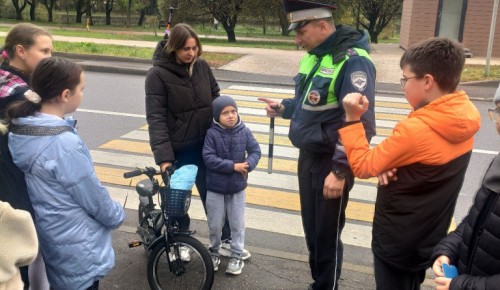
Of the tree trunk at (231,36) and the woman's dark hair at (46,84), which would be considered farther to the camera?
the tree trunk at (231,36)

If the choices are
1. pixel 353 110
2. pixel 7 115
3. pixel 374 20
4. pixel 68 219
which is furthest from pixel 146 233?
pixel 374 20

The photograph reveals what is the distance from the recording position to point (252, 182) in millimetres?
5777

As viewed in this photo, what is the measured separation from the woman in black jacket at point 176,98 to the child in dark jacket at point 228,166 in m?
0.14

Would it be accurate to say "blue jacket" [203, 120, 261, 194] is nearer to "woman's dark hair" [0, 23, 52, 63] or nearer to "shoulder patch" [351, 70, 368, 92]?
"shoulder patch" [351, 70, 368, 92]

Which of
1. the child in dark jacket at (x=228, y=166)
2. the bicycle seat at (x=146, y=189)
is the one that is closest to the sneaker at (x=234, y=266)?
the child in dark jacket at (x=228, y=166)

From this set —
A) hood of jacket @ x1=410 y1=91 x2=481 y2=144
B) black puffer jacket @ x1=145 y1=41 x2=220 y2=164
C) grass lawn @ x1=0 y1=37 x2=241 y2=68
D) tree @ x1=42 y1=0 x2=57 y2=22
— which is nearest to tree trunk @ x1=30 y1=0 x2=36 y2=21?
tree @ x1=42 y1=0 x2=57 y2=22

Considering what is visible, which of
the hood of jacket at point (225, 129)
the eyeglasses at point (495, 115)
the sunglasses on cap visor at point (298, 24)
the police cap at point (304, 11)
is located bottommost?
the hood of jacket at point (225, 129)

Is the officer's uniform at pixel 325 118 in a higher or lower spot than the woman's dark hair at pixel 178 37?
lower

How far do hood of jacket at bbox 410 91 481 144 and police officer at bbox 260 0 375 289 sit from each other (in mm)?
587

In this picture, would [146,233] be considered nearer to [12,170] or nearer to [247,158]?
[247,158]

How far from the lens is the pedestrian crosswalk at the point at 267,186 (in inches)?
184

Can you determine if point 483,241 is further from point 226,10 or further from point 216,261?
point 226,10

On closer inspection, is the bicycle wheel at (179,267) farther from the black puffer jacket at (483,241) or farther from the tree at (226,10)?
the tree at (226,10)

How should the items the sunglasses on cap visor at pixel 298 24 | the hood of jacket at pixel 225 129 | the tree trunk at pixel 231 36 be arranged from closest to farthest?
the sunglasses on cap visor at pixel 298 24 → the hood of jacket at pixel 225 129 → the tree trunk at pixel 231 36
